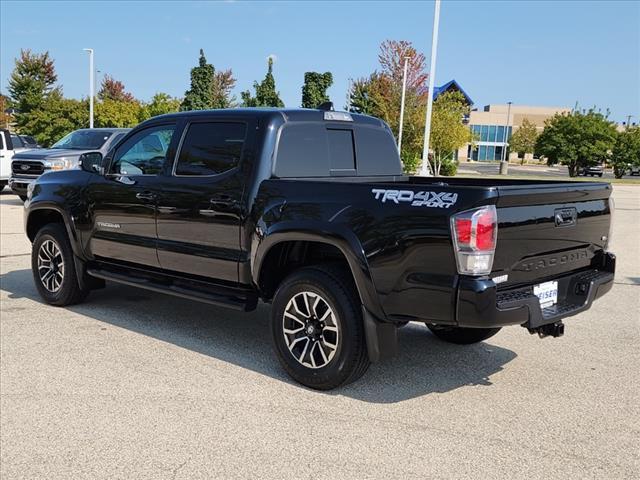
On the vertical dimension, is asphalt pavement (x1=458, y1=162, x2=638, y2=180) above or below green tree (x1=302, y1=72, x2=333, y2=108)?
below

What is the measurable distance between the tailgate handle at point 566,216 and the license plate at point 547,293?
392 mm

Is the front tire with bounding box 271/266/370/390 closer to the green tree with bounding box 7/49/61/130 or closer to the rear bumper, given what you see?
the rear bumper

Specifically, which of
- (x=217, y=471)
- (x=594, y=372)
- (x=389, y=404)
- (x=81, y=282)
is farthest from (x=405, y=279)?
(x=81, y=282)

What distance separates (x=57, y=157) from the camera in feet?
49.8

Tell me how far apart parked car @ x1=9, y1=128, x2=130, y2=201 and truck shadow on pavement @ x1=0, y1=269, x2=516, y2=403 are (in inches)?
335

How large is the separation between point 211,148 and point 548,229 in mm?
2662

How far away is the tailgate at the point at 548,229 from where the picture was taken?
372cm

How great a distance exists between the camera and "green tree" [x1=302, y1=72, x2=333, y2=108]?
127 ft

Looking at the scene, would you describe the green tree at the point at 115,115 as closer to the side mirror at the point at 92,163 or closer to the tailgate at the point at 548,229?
the side mirror at the point at 92,163

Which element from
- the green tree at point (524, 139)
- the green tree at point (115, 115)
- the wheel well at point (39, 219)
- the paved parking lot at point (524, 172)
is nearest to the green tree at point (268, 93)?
the green tree at point (115, 115)

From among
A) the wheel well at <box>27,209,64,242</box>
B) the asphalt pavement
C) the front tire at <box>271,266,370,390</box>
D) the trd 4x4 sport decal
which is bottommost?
the front tire at <box>271,266,370,390</box>

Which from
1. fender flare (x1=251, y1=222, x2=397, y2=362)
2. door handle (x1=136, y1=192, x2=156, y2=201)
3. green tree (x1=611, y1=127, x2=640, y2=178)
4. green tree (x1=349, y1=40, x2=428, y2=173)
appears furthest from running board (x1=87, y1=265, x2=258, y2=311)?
green tree (x1=611, y1=127, x2=640, y2=178)

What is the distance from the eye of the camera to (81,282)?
6.27m

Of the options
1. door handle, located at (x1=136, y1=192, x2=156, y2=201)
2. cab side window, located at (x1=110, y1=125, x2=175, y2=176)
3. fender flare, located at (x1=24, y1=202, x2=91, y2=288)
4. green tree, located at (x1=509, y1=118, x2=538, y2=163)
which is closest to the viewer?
door handle, located at (x1=136, y1=192, x2=156, y2=201)
